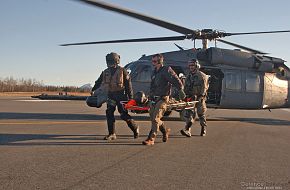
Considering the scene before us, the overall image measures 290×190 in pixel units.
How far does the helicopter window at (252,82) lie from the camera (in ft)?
41.3

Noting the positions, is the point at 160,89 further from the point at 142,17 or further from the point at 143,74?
the point at 143,74

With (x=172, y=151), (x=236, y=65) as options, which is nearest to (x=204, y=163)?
(x=172, y=151)

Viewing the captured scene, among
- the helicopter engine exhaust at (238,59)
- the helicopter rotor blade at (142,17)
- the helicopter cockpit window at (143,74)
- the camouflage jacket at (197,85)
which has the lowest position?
the camouflage jacket at (197,85)

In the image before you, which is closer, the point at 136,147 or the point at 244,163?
the point at 244,163

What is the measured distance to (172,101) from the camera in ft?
24.0

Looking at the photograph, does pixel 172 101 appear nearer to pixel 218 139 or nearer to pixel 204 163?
pixel 218 139

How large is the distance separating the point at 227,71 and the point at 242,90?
964 mm

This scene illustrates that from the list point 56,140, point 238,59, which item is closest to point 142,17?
point 56,140

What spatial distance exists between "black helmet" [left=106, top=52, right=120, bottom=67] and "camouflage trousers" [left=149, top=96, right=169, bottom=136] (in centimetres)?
125

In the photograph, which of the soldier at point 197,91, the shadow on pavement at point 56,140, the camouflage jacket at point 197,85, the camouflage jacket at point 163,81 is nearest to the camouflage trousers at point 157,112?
the camouflage jacket at point 163,81

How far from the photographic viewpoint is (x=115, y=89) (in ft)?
23.2

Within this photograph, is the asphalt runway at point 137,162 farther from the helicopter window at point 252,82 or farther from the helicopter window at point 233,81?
the helicopter window at point 252,82

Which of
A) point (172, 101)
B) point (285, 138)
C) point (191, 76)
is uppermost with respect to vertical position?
point (191, 76)

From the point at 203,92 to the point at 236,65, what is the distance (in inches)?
192
